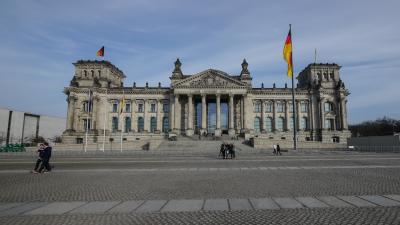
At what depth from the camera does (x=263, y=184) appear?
1262 cm

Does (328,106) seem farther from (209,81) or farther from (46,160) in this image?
(46,160)

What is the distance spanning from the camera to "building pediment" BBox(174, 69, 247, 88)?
81.0 m

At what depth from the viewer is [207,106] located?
86562 millimetres

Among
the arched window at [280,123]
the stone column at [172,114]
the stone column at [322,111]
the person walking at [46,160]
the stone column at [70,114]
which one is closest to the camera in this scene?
the person walking at [46,160]

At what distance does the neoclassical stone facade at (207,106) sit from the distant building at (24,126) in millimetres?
43582

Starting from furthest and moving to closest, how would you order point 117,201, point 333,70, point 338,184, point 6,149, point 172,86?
point 333,70 < point 172,86 < point 6,149 < point 338,184 < point 117,201

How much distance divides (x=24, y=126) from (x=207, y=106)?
267 ft

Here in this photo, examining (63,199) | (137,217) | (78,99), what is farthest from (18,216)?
(78,99)

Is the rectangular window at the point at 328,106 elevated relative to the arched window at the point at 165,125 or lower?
elevated

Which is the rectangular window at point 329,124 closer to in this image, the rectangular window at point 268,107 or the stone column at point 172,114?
the rectangular window at point 268,107

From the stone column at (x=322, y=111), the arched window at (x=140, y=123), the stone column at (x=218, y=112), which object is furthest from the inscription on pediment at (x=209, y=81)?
the stone column at (x=322, y=111)

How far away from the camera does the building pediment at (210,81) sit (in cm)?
8100

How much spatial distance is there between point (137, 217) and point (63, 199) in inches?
149

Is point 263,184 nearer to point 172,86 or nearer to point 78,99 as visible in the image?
point 172,86
